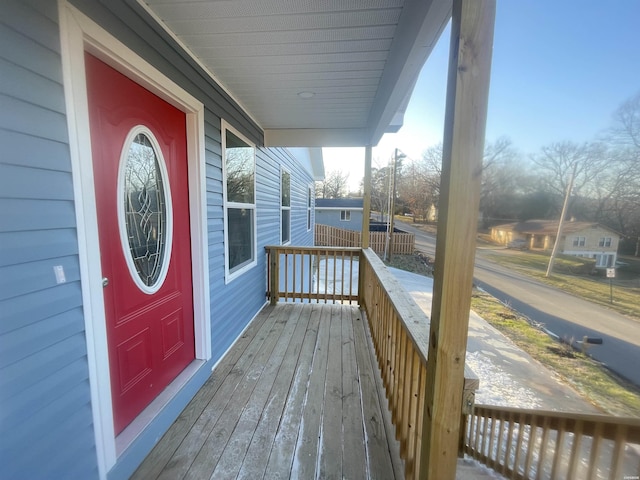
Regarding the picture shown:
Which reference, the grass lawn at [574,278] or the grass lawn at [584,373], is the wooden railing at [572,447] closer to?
the grass lawn at [584,373]

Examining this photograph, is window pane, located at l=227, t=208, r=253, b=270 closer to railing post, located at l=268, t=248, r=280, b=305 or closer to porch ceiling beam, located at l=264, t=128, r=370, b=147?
railing post, located at l=268, t=248, r=280, b=305

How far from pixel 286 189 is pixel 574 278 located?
16.8 feet

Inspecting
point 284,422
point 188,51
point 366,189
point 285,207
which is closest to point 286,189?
point 285,207

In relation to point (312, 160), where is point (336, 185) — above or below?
above

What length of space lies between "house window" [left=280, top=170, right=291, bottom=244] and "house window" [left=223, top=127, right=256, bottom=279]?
1.74 meters

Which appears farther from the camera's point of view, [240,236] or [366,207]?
[366,207]

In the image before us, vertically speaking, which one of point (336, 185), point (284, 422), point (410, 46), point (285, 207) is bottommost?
point (284, 422)

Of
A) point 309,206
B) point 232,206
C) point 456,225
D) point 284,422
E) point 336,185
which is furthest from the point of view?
point 336,185

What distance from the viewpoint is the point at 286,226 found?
5785 millimetres

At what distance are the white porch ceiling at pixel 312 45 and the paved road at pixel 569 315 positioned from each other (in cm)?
116

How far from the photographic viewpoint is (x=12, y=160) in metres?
0.89

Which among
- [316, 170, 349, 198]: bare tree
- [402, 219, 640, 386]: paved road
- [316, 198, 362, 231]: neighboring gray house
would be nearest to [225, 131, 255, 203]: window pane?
[402, 219, 640, 386]: paved road

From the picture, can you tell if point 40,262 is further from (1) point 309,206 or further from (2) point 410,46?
(1) point 309,206

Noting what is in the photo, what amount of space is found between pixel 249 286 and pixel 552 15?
10.9 feet
